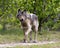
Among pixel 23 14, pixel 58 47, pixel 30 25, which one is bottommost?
pixel 58 47

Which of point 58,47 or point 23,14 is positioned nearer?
point 58,47

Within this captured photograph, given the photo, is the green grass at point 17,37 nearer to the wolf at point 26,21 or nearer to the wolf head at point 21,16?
the wolf at point 26,21

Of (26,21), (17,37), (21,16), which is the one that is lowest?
(17,37)

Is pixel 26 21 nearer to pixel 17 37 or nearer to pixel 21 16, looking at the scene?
pixel 21 16

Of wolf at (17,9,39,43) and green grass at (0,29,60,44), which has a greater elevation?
wolf at (17,9,39,43)

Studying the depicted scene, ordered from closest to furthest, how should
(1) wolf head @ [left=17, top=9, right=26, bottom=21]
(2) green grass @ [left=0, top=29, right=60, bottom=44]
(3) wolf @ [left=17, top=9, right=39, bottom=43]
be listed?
(1) wolf head @ [left=17, top=9, right=26, bottom=21], (3) wolf @ [left=17, top=9, right=39, bottom=43], (2) green grass @ [left=0, top=29, right=60, bottom=44]

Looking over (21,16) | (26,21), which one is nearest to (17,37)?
(26,21)

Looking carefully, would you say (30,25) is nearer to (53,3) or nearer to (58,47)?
(58,47)

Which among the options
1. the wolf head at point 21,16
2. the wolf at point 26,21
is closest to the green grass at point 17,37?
the wolf at point 26,21

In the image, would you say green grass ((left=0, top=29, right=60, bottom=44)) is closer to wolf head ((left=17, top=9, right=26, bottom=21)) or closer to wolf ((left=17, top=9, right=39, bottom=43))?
wolf ((left=17, top=9, right=39, bottom=43))

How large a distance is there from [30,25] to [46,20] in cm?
609

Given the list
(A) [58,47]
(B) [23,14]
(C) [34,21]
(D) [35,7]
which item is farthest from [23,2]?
(A) [58,47]

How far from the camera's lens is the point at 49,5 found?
1501 centimetres

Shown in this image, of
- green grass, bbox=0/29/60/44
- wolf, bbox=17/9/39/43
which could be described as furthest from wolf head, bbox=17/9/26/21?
green grass, bbox=0/29/60/44
